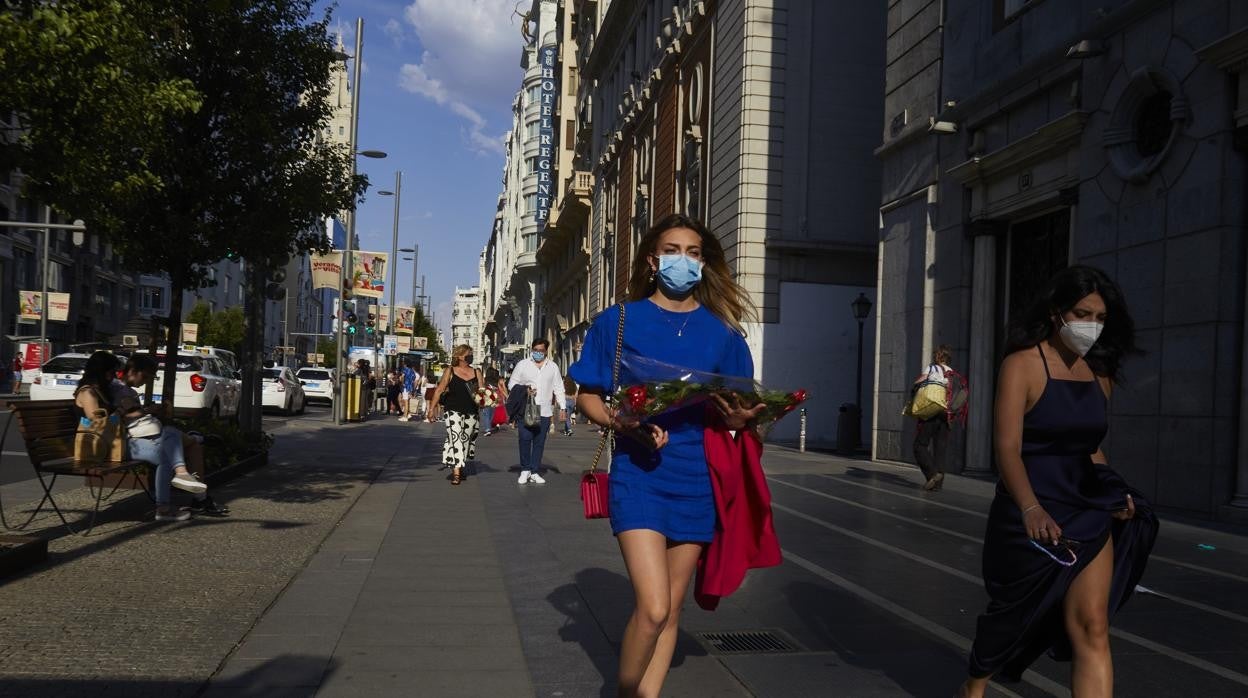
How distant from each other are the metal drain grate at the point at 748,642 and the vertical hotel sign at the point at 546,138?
70871mm

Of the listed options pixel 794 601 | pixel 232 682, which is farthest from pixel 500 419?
pixel 232 682

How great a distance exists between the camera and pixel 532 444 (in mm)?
14188

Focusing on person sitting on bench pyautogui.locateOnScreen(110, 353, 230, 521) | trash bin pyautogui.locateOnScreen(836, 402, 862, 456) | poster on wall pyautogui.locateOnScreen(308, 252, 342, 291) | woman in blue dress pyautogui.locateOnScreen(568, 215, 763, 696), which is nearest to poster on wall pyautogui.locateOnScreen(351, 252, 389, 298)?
poster on wall pyautogui.locateOnScreen(308, 252, 342, 291)

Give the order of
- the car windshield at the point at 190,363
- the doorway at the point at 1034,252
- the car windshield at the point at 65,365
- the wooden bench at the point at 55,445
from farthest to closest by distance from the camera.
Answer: the car windshield at the point at 190,363
the car windshield at the point at 65,365
the doorway at the point at 1034,252
the wooden bench at the point at 55,445

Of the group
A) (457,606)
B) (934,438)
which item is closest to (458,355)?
(934,438)

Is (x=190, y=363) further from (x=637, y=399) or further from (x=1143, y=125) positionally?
(x=637, y=399)

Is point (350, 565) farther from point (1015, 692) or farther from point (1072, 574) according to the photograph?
point (1072, 574)

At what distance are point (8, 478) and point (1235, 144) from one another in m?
13.2

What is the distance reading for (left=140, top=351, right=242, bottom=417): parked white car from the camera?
74.3 feet

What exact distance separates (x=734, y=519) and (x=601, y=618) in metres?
2.43

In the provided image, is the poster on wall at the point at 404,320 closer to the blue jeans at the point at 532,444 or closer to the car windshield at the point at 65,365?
the car windshield at the point at 65,365

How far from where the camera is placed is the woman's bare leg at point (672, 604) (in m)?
3.62

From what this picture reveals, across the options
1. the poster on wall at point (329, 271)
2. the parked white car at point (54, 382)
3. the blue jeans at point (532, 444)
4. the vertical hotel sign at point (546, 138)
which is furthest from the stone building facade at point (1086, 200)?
the vertical hotel sign at point (546, 138)

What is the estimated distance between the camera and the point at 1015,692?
4730 mm
